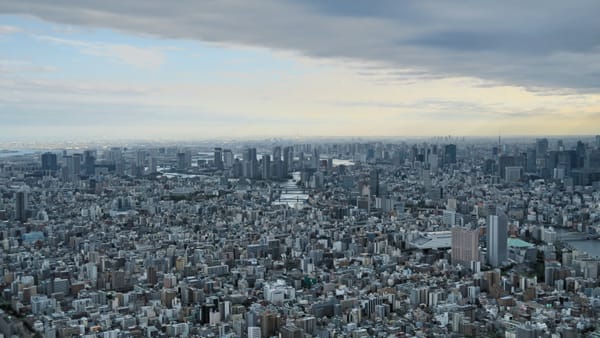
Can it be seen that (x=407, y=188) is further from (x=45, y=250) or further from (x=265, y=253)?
(x=45, y=250)

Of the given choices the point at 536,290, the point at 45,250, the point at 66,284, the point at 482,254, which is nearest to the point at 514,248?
the point at 482,254

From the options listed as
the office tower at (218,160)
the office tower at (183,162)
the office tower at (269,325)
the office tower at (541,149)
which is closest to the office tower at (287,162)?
the office tower at (218,160)

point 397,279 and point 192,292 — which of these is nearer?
point 192,292

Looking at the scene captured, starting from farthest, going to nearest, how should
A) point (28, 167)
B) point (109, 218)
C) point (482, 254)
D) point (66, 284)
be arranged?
1. point (28, 167)
2. point (109, 218)
3. point (482, 254)
4. point (66, 284)

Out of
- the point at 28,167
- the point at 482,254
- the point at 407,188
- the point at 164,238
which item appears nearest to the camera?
the point at 482,254

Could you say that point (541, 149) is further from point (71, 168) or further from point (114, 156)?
point (114, 156)

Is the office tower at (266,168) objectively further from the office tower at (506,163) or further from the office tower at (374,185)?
the office tower at (506,163)
